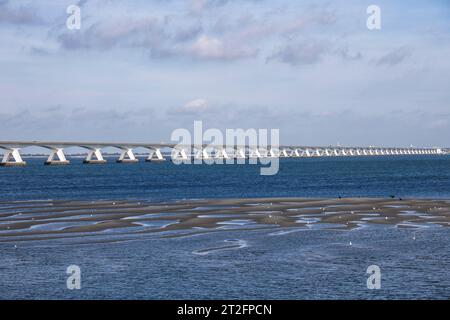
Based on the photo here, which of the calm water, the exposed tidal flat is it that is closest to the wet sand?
the exposed tidal flat

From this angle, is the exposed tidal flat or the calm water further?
the exposed tidal flat

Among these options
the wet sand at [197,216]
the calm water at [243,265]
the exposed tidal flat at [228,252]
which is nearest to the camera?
the calm water at [243,265]

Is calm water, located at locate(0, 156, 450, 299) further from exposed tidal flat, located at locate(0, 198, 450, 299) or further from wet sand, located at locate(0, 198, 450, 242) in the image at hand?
wet sand, located at locate(0, 198, 450, 242)

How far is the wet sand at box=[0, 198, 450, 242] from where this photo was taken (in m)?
47.9

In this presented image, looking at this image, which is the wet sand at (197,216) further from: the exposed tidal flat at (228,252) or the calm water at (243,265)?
the calm water at (243,265)

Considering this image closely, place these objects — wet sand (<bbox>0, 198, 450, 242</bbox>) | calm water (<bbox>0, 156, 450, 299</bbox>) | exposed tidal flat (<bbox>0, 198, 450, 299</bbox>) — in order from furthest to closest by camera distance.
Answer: wet sand (<bbox>0, 198, 450, 242</bbox>)
exposed tidal flat (<bbox>0, 198, 450, 299</bbox>)
calm water (<bbox>0, 156, 450, 299</bbox>)

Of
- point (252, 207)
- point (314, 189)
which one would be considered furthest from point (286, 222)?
point (314, 189)

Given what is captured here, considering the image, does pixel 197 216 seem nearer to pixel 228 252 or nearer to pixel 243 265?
pixel 228 252

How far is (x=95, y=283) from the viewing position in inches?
1156

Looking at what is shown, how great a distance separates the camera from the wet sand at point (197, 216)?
4794 centimetres

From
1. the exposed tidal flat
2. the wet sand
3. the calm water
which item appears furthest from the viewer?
the wet sand

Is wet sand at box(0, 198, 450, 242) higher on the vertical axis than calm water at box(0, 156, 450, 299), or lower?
higher

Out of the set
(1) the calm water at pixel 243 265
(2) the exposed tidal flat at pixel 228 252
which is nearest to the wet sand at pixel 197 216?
(2) the exposed tidal flat at pixel 228 252

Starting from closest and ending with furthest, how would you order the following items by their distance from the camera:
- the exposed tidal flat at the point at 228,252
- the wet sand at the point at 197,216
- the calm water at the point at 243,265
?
the calm water at the point at 243,265 → the exposed tidal flat at the point at 228,252 → the wet sand at the point at 197,216
